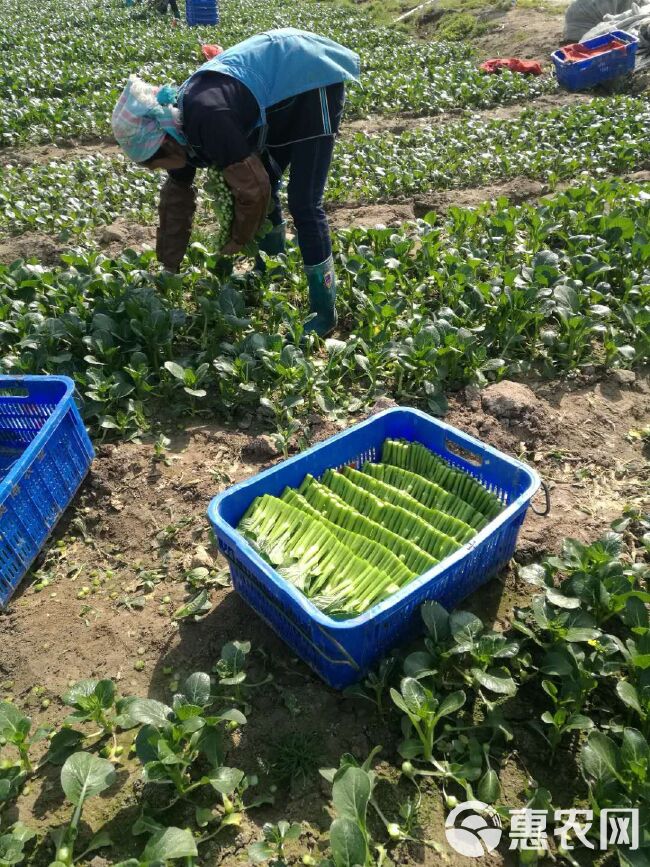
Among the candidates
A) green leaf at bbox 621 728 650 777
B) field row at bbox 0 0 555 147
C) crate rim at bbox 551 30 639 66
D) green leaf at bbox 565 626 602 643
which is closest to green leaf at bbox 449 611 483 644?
green leaf at bbox 565 626 602 643

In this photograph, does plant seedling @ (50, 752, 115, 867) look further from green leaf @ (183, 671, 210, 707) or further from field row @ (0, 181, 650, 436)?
field row @ (0, 181, 650, 436)

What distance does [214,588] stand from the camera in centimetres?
283

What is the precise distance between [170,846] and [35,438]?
1832mm

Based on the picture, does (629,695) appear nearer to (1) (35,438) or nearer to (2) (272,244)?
(1) (35,438)

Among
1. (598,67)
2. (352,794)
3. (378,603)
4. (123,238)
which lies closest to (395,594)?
(378,603)

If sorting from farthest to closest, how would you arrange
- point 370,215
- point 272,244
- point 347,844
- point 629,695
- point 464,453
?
point 370,215 → point 272,244 → point 464,453 → point 629,695 → point 347,844

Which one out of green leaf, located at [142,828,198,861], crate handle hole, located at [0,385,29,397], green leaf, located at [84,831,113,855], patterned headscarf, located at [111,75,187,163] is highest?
patterned headscarf, located at [111,75,187,163]

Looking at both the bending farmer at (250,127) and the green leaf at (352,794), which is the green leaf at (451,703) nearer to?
the green leaf at (352,794)

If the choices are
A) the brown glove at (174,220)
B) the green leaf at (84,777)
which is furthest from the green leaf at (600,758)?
the brown glove at (174,220)

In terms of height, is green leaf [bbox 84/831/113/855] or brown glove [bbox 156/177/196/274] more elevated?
brown glove [bbox 156/177/196/274]

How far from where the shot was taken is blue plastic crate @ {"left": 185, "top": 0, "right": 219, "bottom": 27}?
1997 centimetres

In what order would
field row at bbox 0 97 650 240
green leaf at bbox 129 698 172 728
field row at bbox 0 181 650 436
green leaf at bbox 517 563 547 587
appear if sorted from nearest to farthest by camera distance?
green leaf at bbox 129 698 172 728 < green leaf at bbox 517 563 547 587 < field row at bbox 0 181 650 436 < field row at bbox 0 97 650 240

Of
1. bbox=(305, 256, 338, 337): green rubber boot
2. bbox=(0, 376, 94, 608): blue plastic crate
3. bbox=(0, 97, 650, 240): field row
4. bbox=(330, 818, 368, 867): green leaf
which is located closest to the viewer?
bbox=(330, 818, 368, 867): green leaf

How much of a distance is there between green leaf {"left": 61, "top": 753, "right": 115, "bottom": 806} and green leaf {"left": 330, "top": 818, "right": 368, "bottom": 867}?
77 cm
